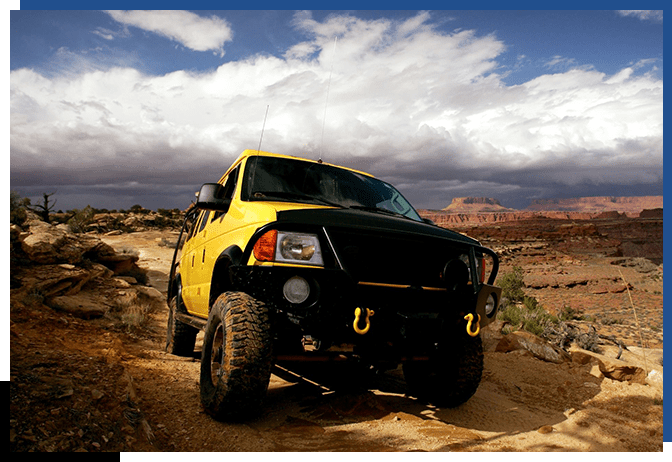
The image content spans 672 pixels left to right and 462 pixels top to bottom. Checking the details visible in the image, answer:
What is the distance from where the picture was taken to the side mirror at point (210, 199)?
4.25 meters

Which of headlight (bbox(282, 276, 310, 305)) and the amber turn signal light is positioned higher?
the amber turn signal light

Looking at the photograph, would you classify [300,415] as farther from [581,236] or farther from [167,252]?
[581,236]

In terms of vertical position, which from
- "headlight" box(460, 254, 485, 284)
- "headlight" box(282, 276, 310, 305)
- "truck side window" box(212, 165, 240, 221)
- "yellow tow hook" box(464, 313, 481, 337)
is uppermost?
"truck side window" box(212, 165, 240, 221)

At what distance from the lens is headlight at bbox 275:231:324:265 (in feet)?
10.7

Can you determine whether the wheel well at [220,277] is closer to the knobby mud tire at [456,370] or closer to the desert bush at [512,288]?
the knobby mud tire at [456,370]

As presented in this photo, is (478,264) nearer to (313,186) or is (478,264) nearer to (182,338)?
(313,186)

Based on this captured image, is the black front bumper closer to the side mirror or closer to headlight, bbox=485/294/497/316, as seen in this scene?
headlight, bbox=485/294/497/316

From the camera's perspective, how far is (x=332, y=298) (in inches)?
126

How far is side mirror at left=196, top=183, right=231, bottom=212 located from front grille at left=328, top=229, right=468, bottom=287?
4.77 feet

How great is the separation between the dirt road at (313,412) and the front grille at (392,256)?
1220 mm

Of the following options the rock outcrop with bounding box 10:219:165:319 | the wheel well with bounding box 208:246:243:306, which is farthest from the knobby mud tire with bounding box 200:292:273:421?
the rock outcrop with bounding box 10:219:165:319

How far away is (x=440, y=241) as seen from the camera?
12.0 ft

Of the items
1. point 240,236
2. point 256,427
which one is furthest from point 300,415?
point 240,236

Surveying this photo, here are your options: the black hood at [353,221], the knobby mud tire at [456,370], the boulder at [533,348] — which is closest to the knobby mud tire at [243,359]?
the black hood at [353,221]
